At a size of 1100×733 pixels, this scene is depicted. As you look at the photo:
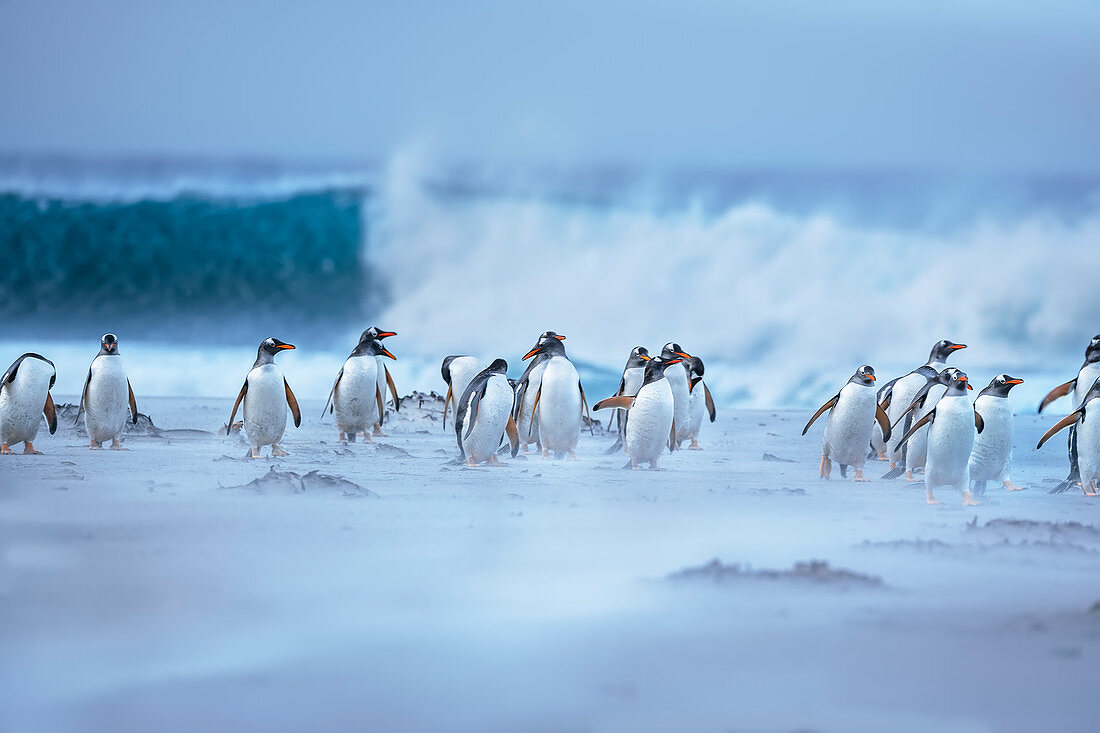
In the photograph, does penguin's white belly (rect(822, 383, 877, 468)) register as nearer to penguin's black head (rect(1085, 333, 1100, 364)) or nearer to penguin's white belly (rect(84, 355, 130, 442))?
penguin's black head (rect(1085, 333, 1100, 364))

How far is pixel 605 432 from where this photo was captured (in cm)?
850

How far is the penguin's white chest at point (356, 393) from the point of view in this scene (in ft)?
21.9

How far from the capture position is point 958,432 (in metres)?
4.43

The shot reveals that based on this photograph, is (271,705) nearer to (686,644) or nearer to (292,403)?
(686,644)

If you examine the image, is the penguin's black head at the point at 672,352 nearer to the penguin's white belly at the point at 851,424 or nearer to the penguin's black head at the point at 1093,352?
the penguin's white belly at the point at 851,424

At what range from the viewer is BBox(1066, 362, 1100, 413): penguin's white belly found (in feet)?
17.9

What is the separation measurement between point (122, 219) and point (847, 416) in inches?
474

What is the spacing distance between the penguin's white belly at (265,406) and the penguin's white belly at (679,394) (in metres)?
2.37

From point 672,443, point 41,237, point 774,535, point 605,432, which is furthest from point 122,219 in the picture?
point 774,535

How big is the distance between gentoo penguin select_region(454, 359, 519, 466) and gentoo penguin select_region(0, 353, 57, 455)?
234cm

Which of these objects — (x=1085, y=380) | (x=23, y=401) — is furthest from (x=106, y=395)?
(x=1085, y=380)

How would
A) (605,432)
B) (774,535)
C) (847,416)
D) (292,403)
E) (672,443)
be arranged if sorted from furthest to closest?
(605,432) → (672,443) → (292,403) → (847,416) → (774,535)

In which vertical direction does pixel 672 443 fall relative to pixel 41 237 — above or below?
below

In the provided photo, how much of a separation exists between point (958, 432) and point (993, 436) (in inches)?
14.6
